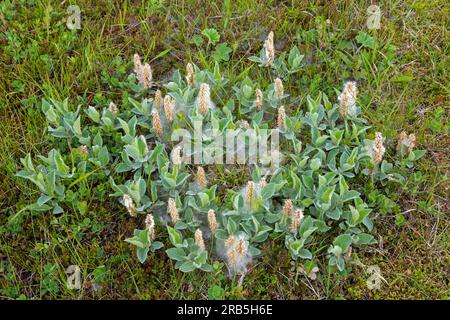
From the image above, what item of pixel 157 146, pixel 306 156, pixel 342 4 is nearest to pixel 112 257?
pixel 157 146

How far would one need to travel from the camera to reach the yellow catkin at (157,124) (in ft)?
15.4

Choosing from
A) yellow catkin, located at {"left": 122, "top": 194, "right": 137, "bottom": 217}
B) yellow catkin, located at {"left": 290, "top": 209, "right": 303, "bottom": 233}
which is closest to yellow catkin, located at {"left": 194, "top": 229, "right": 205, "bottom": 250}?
yellow catkin, located at {"left": 122, "top": 194, "right": 137, "bottom": 217}

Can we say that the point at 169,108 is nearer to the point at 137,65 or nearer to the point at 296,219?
the point at 137,65

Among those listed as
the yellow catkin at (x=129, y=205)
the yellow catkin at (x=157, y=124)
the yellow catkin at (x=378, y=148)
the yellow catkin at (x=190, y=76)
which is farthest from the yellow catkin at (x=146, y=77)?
the yellow catkin at (x=378, y=148)

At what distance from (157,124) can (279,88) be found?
1109mm

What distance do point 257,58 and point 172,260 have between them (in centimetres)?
210

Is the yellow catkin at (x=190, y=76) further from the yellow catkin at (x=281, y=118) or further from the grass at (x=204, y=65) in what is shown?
the yellow catkin at (x=281, y=118)

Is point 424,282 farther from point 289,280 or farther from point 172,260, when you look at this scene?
point 172,260

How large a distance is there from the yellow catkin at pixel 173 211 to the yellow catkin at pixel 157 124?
733 millimetres

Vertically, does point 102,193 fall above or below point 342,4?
below

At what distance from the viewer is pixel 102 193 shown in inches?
182

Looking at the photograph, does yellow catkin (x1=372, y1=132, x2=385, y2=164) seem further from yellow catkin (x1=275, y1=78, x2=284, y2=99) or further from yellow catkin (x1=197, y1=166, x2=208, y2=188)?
yellow catkin (x1=197, y1=166, x2=208, y2=188)

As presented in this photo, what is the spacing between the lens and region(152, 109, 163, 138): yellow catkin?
4.69m

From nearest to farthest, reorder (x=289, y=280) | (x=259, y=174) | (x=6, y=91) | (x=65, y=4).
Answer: (x=289, y=280) < (x=259, y=174) < (x=6, y=91) < (x=65, y=4)
